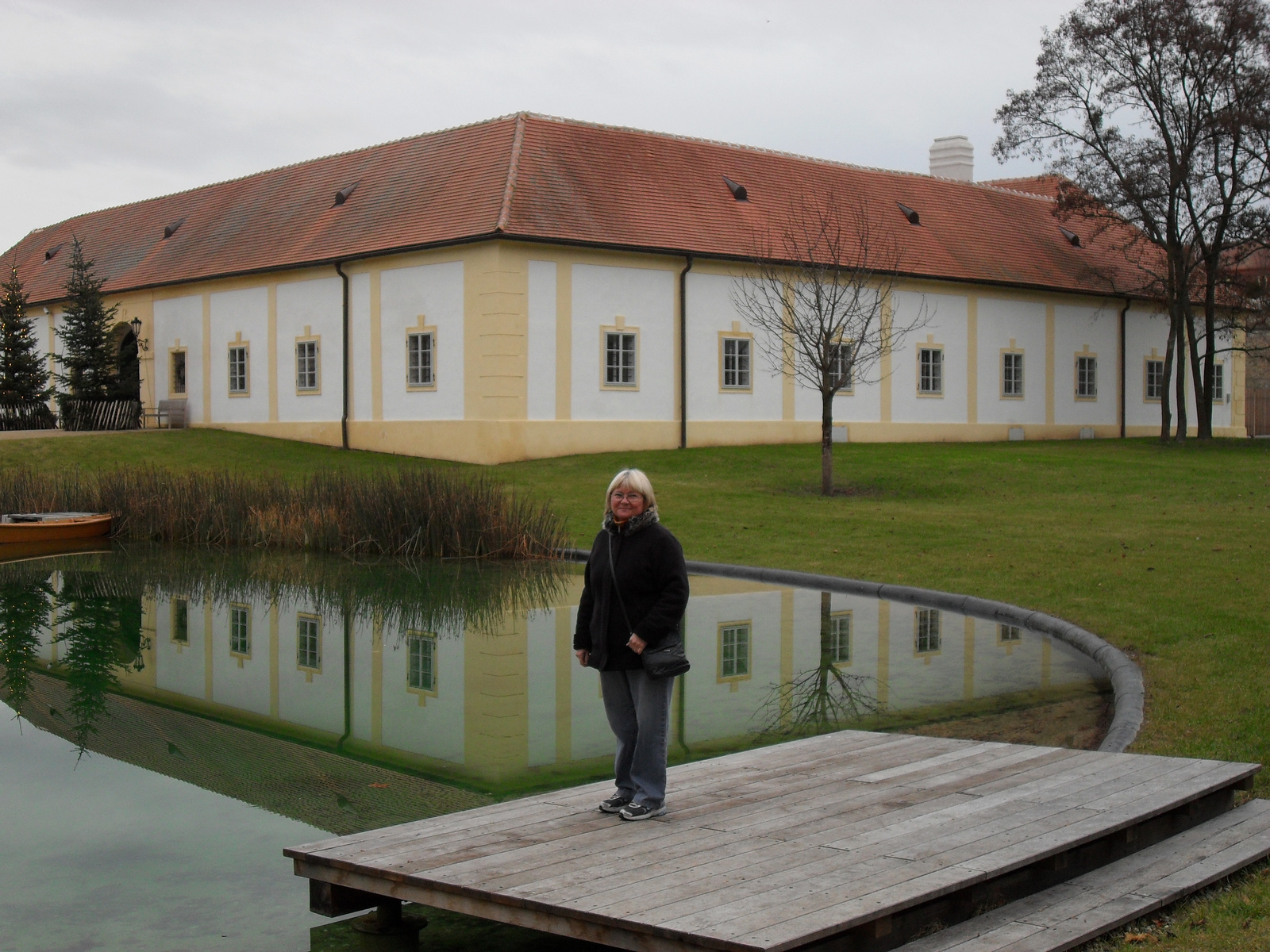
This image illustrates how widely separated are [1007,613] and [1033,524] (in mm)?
7320

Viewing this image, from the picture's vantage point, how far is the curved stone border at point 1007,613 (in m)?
8.68

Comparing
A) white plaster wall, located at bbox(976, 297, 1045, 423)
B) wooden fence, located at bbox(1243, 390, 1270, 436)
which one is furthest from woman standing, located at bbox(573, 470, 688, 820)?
wooden fence, located at bbox(1243, 390, 1270, 436)

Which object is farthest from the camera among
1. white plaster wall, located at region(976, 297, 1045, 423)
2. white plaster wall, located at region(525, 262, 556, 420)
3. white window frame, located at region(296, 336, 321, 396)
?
white plaster wall, located at region(976, 297, 1045, 423)

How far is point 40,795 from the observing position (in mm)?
8055

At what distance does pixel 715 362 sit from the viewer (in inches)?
1303

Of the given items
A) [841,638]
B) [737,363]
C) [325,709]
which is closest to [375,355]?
[737,363]

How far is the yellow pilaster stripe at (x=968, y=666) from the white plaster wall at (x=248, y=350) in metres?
26.2

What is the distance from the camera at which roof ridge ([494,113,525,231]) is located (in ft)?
98.0

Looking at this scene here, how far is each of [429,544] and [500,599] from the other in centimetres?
435

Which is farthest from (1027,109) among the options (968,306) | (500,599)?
(500,599)

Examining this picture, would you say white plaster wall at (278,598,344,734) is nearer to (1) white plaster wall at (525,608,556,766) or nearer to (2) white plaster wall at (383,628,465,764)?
(2) white plaster wall at (383,628,465,764)

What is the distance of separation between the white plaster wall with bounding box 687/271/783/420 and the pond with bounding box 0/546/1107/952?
16.4 meters

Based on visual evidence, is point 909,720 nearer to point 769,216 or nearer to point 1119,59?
point 769,216

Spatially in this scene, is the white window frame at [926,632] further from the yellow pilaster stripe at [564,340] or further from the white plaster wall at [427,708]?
the yellow pilaster stripe at [564,340]
